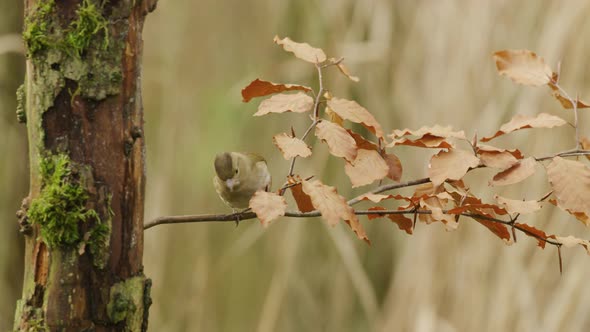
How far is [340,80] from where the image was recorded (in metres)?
2.55

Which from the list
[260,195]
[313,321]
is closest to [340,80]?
[313,321]

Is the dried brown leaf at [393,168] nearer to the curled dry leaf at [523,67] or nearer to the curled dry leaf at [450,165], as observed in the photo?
the curled dry leaf at [450,165]

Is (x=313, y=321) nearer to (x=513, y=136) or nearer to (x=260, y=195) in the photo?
(x=513, y=136)

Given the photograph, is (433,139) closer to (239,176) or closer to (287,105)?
(287,105)

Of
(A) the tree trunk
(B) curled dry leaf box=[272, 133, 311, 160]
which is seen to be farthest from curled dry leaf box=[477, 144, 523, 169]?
(A) the tree trunk

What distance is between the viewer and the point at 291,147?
96 centimetres

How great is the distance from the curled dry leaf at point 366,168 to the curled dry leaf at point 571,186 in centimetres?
21

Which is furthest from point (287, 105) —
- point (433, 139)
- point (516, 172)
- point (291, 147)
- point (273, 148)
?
point (273, 148)

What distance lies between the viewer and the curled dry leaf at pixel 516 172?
968 mm

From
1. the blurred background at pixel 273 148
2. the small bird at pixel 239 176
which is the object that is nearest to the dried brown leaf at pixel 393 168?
the small bird at pixel 239 176

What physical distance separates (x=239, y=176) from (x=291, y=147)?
0.47 metres

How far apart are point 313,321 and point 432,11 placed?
1111mm

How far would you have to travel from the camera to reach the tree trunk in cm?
98

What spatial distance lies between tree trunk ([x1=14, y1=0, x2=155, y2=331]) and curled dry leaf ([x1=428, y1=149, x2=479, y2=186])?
0.40 meters
